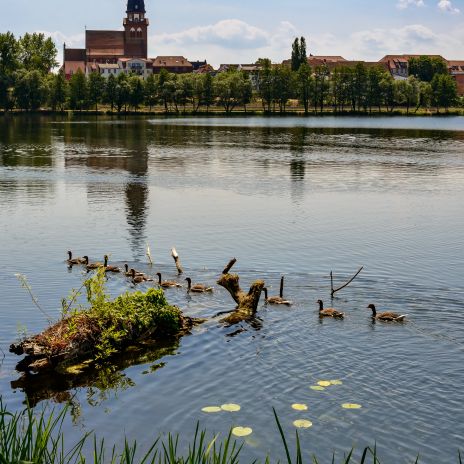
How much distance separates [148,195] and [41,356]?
130 feet

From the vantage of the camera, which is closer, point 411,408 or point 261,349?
point 411,408

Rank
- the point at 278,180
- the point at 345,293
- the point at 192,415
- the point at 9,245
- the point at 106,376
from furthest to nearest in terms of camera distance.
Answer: the point at 278,180 < the point at 9,245 < the point at 345,293 < the point at 106,376 < the point at 192,415

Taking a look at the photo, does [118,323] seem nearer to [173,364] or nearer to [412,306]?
[173,364]

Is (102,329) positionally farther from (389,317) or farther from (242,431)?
(389,317)

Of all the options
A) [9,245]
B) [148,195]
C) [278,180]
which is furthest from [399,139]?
[9,245]

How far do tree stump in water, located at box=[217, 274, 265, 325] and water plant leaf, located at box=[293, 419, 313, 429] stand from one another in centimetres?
850

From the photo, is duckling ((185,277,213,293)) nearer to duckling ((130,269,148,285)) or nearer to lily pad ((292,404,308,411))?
duckling ((130,269,148,285))

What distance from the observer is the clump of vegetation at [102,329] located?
76.7ft

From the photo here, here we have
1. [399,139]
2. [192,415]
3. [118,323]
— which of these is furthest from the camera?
[399,139]

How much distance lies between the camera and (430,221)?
50344 mm

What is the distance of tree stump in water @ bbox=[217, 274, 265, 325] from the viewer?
2844cm

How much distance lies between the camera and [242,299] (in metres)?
29.1

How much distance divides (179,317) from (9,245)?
18.1 metres

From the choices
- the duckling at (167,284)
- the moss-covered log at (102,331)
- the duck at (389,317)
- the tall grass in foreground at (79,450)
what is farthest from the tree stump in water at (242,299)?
the tall grass in foreground at (79,450)
